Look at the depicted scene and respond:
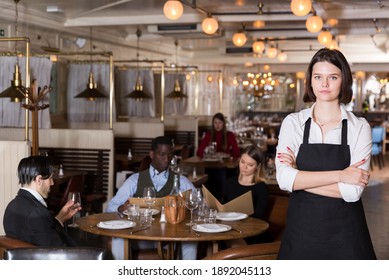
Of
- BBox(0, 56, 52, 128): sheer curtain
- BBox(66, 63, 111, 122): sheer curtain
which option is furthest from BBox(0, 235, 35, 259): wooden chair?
BBox(66, 63, 111, 122): sheer curtain

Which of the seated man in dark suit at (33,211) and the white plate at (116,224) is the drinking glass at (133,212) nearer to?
the white plate at (116,224)

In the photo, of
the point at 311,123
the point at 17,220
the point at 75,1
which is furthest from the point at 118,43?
the point at 311,123

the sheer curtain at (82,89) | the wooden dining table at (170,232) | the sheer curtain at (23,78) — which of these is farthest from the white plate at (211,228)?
the sheer curtain at (82,89)

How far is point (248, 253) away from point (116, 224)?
3.06 feet

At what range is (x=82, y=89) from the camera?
10664 mm

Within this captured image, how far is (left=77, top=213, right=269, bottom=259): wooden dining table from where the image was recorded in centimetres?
374

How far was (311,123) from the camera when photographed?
2623 millimetres

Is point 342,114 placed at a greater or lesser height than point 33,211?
greater

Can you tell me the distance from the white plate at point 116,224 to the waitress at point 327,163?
5.10 feet

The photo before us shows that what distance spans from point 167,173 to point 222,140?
4695 millimetres

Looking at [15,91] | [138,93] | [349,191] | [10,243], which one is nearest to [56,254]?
[10,243]

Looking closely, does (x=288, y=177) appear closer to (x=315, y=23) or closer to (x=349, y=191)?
(x=349, y=191)

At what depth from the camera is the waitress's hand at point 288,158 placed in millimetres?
2607

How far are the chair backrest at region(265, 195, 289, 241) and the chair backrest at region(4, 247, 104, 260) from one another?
2196mm
